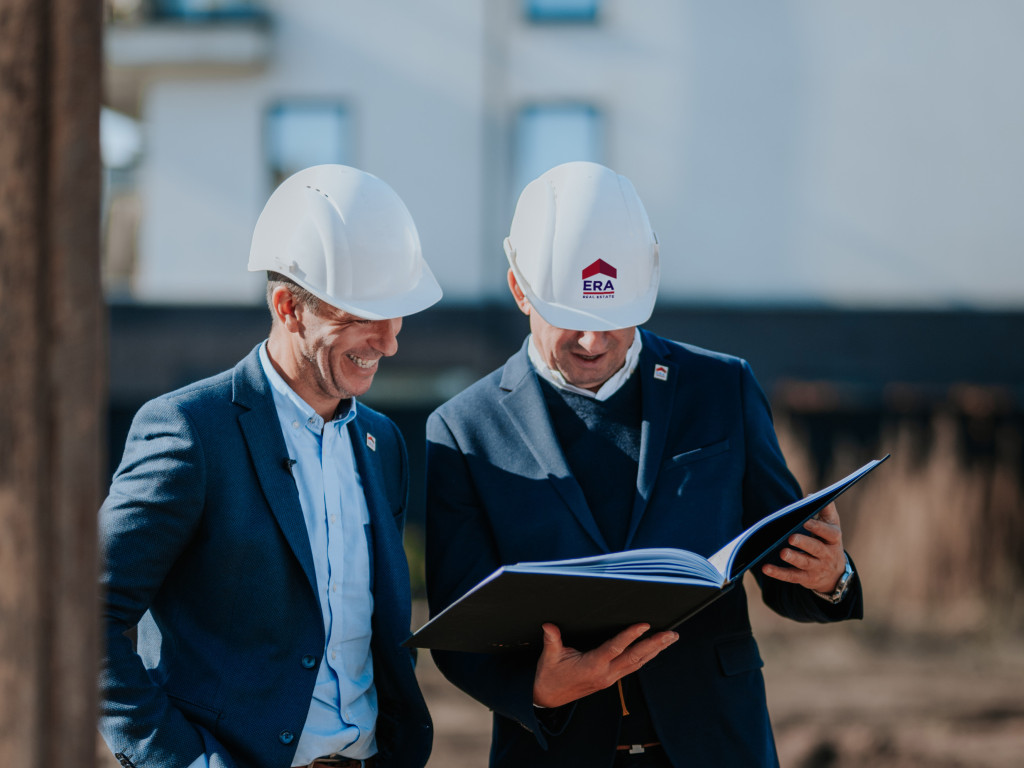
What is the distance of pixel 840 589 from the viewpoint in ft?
Answer: 7.04

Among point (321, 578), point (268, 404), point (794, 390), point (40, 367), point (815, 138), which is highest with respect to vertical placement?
point (815, 138)

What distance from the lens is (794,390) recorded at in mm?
10781

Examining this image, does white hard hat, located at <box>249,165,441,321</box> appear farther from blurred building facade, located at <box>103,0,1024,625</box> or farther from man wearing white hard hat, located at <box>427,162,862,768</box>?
blurred building facade, located at <box>103,0,1024,625</box>

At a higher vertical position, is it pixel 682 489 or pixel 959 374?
pixel 682 489

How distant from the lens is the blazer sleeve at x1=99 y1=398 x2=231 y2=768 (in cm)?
178

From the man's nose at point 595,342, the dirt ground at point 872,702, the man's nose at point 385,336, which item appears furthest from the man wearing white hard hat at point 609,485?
the dirt ground at point 872,702

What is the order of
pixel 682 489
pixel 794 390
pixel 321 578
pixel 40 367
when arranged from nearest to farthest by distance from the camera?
pixel 40 367 → pixel 321 578 → pixel 682 489 → pixel 794 390

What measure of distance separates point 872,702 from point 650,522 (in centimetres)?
516

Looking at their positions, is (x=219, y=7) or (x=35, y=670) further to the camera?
(x=219, y=7)

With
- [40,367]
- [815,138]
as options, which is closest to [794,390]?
[815,138]

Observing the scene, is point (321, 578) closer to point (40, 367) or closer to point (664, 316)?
point (40, 367)

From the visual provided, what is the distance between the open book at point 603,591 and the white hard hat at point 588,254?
0.53m

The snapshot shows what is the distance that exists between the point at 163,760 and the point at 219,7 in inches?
414

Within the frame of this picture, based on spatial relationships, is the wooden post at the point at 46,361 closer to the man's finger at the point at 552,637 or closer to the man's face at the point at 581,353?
the man's finger at the point at 552,637
